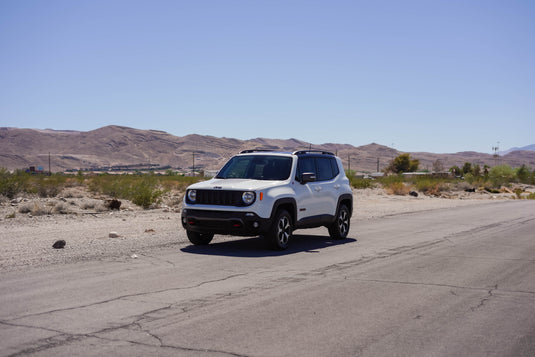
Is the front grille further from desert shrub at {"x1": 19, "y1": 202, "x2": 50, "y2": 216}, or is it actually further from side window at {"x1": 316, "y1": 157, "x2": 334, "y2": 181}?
desert shrub at {"x1": 19, "y1": 202, "x2": 50, "y2": 216}

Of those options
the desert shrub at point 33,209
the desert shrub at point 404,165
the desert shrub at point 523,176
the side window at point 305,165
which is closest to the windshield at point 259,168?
the side window at point 305,165

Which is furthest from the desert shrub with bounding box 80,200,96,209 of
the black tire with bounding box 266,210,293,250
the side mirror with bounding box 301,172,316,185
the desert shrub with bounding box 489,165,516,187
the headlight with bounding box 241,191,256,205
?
the desert shrub with bounding box 489,165,516,187

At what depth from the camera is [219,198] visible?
39.4 ft

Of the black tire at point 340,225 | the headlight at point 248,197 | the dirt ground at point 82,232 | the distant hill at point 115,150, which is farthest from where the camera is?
the distant hill at point 115,150

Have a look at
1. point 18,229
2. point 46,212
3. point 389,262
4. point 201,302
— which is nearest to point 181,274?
point 201,302

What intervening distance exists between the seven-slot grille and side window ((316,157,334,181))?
2.81 metres

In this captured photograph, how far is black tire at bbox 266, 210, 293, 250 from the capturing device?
39.2 feet

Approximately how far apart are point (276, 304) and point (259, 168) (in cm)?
624

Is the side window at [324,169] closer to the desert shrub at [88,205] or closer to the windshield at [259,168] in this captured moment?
the windshield at [259,168]

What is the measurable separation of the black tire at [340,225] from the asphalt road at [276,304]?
1.91 meters

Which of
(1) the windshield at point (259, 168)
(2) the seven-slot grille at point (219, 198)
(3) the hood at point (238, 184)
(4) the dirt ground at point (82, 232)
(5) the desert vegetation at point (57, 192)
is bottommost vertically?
(4) the dirt ground at point (82, 232)

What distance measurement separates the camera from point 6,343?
217 inches

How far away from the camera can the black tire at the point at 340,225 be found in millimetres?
14477

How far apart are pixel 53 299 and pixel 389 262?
19.7 ft
